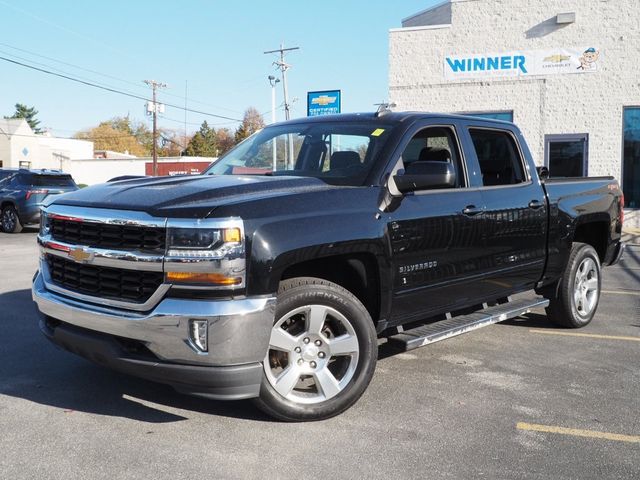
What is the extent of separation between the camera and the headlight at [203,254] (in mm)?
3398

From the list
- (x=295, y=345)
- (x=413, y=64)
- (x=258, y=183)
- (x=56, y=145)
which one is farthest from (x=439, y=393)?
(x=56, y=145)

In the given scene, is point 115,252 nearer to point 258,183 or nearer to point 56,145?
point 258,183

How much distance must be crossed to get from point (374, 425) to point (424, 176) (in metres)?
1.65

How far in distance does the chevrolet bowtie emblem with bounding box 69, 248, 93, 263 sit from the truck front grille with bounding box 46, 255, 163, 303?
0.05 metres

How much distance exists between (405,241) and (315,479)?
1732 mm

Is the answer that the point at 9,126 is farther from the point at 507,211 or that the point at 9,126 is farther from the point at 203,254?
the point at 203,254

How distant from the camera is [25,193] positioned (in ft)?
56.6

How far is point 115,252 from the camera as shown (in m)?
3.61

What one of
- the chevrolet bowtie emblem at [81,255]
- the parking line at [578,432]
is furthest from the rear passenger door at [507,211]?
the chevrolet bowtie emblem at [81,255]

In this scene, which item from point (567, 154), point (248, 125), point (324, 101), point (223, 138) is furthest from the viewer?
point (223, 138)

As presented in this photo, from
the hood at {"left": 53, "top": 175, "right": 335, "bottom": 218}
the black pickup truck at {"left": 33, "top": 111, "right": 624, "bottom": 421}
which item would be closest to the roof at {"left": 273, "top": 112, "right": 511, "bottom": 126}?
the black pickup truck at {"left": 33, "top": 111, "right": 624, "bottom": 421}

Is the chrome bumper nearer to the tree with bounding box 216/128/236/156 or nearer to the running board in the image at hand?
A: the running board

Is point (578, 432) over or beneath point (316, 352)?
beneath

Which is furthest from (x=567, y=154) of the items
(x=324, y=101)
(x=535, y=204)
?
(x=535, y=204)
